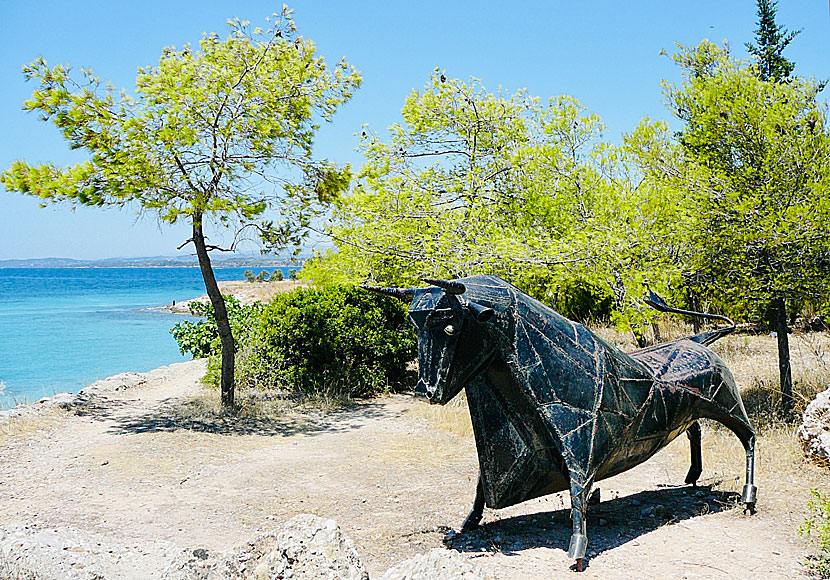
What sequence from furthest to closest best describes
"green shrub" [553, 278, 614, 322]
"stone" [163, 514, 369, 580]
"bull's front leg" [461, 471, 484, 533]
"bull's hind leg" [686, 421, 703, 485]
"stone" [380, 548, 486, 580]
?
"green shrub" [553, 278, 614, 322] → "bull's hind leg" [686, 421, 703, 485] → "bull's front leg" [461, 471, 484, 533] → "stone" [163, 514, 369, 580] → "stone" [380, 548, 486, 580]

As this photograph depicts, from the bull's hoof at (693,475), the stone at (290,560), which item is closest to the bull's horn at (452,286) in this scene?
the stone at (290,560)

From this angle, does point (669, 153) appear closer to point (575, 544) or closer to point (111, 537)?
point (575, 544)

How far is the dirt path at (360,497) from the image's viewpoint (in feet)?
14.2

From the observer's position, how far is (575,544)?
12.9 ft

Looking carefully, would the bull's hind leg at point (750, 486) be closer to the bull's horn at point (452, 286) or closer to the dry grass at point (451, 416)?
the bull's horn at point (452, 286)

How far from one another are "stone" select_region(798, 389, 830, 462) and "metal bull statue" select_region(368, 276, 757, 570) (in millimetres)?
2547

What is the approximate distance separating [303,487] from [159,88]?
522 centimetres

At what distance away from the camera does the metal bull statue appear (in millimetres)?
3727

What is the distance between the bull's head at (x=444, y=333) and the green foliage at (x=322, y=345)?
667 cm

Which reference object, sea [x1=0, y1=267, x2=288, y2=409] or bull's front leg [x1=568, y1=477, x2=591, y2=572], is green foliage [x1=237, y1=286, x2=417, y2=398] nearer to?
sea [x1=0, y1=267, x2=288, y2=409]

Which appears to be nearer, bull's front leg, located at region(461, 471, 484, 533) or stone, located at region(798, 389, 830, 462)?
bull's front leg, located at region(461, 471, 484, 533)

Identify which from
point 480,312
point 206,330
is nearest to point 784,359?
point 480,312

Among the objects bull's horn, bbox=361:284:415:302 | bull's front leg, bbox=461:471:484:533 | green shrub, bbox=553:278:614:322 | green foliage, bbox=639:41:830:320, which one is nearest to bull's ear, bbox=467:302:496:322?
bull's horn, bbox=361:284:415:302

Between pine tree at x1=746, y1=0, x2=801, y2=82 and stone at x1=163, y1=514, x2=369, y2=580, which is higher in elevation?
pine tree at x1=746, y1=0, x2=801, y2=82
